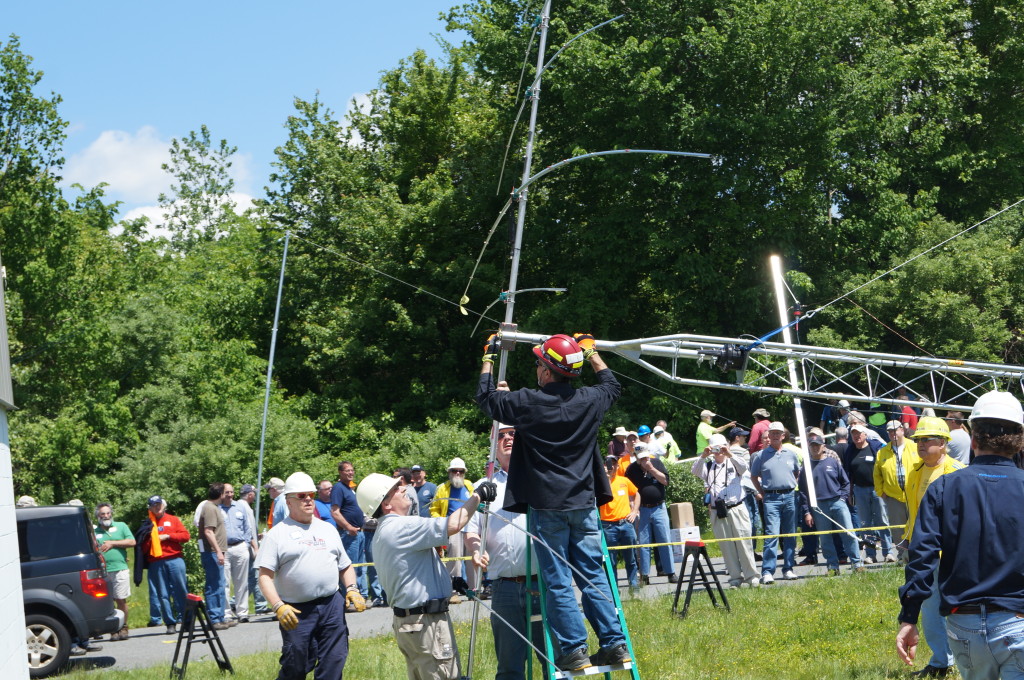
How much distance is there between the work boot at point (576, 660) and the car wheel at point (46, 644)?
8.96m

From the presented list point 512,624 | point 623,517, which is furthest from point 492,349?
point 623,517

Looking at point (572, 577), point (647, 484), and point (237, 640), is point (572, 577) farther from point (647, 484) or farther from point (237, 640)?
point (237, 640)

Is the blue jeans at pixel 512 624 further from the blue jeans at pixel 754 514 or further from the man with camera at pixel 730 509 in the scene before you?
the blue jeans at pixel 754 514

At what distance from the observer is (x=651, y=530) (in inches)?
595

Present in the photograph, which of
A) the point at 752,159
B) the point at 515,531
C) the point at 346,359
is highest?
the point at 752,159

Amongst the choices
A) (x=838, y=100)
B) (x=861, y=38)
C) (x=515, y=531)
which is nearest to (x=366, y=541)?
(x=515, y=531)

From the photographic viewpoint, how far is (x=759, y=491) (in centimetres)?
1633

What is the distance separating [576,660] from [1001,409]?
280cm

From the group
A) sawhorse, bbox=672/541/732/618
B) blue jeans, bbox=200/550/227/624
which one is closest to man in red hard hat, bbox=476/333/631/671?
sawhorse, bbox=672/541/732/618

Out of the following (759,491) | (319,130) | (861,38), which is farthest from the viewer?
(319,130)

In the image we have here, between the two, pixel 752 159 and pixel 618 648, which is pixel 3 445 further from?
pixel 752 159

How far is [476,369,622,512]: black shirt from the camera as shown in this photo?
21.2 feet

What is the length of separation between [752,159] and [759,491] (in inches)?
591

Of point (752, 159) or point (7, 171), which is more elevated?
point (7, 171)
